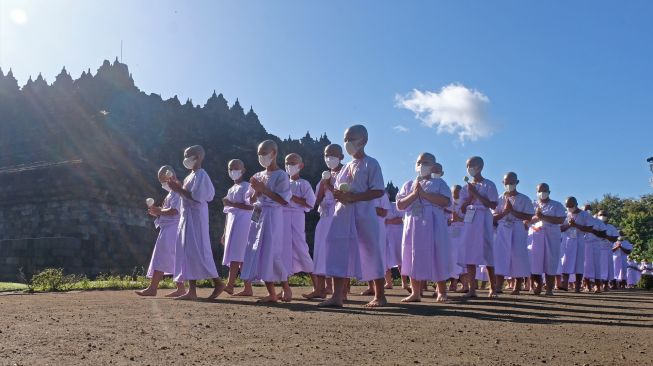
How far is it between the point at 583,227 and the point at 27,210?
1442 centimetres

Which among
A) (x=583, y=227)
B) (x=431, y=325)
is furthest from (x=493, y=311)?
(x=583, y=227)

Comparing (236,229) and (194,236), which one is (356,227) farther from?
(236,229)

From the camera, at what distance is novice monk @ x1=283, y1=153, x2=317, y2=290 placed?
356 inches

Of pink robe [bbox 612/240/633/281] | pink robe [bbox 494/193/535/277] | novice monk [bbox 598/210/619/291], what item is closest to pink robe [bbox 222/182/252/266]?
pink robe [bbox 494/193/535/277]

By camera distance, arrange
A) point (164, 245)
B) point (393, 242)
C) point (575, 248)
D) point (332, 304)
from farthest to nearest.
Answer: point (575, 248) → point (393, 242) → point (164, 245) → point (332, 304)

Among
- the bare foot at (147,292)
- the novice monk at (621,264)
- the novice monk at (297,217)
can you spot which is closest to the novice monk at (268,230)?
the novice monk at (297,217)

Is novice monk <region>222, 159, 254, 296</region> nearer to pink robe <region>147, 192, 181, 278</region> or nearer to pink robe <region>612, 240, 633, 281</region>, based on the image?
pink robe <region>147, 192, 181, 278</region>

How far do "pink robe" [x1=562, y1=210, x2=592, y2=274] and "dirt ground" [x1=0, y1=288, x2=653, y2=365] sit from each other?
8247 millimetres

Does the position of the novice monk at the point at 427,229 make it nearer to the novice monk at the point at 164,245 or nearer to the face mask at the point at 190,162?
the face mask at the point at 190,162

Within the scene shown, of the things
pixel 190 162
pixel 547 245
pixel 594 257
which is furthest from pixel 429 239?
pixel 594 257

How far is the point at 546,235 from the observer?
12.5m

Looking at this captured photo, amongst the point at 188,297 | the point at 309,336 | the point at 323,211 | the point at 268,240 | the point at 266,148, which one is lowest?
the point at 309,336

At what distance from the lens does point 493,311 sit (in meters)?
7.26

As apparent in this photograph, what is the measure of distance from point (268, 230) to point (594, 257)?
1164cm
